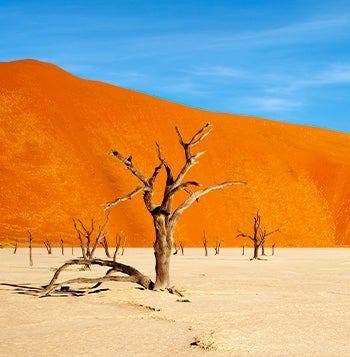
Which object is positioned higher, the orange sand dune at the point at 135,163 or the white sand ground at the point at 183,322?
the orange sand dune at the point at 135,163

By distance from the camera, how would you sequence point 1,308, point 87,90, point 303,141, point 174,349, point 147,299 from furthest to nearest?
point 303,141
point 87,90
point 147,299
point 1,308
point 174,349

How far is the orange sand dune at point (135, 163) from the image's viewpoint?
6525cm

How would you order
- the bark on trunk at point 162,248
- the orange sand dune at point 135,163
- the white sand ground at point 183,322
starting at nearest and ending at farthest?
the white sand ground at point 183,322, the bark on trunk at point 162,248, the orange sand dune at point 135,163

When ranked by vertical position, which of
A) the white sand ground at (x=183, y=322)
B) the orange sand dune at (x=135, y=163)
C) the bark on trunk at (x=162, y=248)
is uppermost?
the orange sand dune at (x=135, y=163)

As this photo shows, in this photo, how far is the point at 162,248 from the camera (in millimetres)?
14617

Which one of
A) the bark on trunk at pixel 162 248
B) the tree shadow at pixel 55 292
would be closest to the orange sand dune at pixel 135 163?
the tree shadow at pixel 55 292

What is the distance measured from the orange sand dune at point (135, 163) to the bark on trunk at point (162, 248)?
4428 cm

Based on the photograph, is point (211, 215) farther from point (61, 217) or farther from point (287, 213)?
point (61, 217)

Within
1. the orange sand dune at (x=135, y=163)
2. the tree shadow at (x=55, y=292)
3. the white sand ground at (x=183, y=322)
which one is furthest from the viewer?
the orange sand dune at (x=135, y=163)

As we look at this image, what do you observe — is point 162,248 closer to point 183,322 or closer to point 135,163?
point 183,322

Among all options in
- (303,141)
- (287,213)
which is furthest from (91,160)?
(303,141)

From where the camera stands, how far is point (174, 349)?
853 cm

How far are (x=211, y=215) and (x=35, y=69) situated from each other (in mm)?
32801

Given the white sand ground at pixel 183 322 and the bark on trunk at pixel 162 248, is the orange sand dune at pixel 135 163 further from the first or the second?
the white sand ground at pixel 183 322
